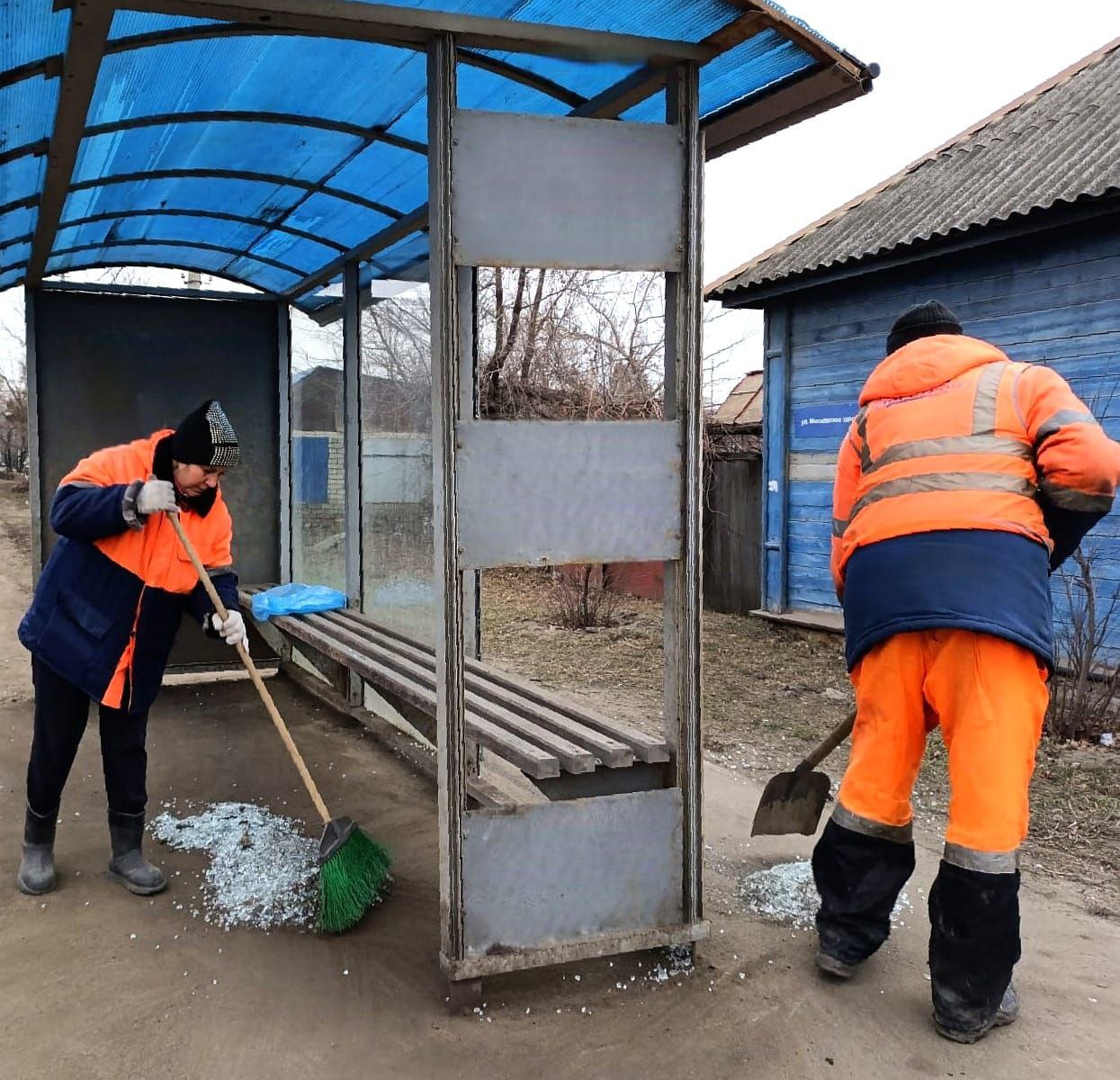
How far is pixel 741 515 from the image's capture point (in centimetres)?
1096

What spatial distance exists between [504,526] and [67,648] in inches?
64.1

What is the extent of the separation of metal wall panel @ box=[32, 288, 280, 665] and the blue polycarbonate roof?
34 cm

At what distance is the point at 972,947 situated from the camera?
2.61m

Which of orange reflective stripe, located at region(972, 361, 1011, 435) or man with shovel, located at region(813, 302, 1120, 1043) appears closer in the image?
man with shovel, located at region(813, 302, 1120, 1043)

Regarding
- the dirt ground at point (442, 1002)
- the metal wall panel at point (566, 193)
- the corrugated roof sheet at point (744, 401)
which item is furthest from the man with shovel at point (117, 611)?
the corrugated roof sheet at point (744, 401)

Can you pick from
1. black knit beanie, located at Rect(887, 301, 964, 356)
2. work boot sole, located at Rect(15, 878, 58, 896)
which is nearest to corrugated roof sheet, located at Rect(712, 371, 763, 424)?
black knit beanie, located at Rect(887, 301, 964, 356)

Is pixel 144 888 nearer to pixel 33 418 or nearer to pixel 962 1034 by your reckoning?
pixel 962 1034

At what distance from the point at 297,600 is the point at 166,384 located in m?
1.73

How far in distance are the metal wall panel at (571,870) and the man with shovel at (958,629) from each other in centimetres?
50

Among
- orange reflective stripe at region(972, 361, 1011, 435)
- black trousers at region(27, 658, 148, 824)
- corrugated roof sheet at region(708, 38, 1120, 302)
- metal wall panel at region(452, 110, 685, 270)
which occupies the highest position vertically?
corrugated roof sheet at region(708, 38, 1120, 302)

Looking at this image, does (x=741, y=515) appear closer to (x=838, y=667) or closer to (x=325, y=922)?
(x=838, y=667)

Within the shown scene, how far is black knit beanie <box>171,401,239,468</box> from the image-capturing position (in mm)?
3285

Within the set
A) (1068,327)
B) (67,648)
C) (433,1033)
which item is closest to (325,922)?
(433,1033)

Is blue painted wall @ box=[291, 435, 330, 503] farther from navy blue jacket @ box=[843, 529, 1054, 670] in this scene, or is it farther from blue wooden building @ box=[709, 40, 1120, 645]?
blue wooden building @ box=[709, 40, 1120, 645]
